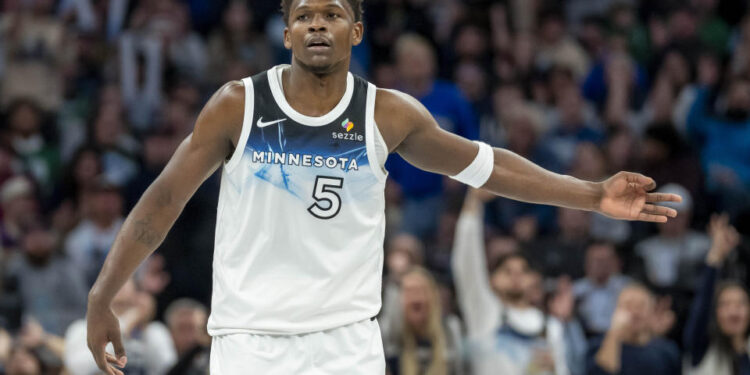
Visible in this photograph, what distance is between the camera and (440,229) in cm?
983

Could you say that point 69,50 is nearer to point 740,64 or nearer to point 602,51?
point 602,51

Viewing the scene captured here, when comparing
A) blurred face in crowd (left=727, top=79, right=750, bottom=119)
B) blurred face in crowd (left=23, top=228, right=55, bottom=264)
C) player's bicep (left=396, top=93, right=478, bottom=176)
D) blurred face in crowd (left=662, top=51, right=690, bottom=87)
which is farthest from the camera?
blurred face in crowd (left=662, top=51, right=690, bottom=87)

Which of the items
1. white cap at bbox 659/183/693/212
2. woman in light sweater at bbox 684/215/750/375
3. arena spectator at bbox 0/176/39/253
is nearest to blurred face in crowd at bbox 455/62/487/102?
white cap at bbox 659/183/693/212

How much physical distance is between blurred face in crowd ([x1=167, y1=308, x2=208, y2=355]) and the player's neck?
12.9 ft

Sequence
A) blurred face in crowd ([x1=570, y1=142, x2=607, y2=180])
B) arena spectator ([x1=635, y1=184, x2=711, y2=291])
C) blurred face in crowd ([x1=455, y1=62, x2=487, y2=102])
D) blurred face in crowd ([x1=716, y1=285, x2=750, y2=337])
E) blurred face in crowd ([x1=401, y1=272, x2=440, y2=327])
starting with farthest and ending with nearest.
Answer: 1. blurred face in crowd ([x1=455, y1=62, x2=487, y2=102])
2. blurred face in crowd ([x1=570, y1=142, x2=607, y2=180])
3. arena spectator ([x1=635, y1=184, x2=711, y2=291])
4. blurred face in crowd ([x1=716, y1=285, x2=750, y2=337])
5. blurred face in crowd ([x1=401, y1=272, x2=440, y2=327])

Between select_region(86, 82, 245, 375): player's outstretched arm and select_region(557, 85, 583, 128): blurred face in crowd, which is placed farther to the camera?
select_region(557, 85, 583, 128): blurred face in crowd

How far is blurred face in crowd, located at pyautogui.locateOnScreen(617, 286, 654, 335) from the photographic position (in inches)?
319

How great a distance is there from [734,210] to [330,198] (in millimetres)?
6868

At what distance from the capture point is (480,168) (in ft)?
14.6

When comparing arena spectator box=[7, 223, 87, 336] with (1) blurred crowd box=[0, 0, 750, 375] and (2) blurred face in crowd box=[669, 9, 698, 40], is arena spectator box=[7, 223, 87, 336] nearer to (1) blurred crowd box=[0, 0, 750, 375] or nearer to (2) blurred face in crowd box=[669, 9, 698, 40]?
(1) blurred crowd box=[0, 0, 750, 375]

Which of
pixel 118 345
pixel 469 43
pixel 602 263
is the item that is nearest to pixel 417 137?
pixel 118 345

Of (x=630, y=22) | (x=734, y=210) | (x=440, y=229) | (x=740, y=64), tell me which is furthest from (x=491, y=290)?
(x=630, y=22)

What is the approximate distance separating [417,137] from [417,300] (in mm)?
3675

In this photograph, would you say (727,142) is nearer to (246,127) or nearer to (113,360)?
(246,127)
